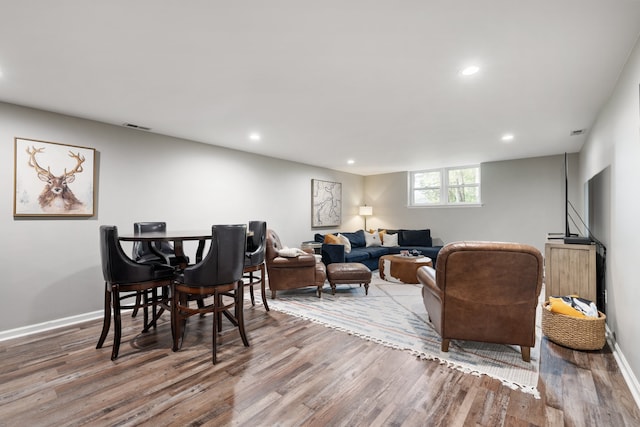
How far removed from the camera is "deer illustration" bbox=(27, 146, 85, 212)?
306 cm

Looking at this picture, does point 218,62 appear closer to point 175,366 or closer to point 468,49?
point 468,49

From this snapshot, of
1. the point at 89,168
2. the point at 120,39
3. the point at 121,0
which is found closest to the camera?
the point at 121,0

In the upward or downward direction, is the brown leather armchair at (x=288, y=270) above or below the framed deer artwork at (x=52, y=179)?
below

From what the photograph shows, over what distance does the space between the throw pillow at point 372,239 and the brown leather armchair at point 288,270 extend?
2870mm

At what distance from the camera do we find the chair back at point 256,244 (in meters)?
3.53

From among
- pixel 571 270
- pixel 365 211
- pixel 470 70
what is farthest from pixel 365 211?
pixel 470 70

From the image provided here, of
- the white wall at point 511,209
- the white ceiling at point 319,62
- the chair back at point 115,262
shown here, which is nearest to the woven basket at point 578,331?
the white ceiling at point 319,62

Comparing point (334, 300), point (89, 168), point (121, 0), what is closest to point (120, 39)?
point (121, 0)

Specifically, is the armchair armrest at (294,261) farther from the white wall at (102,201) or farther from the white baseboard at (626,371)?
the white baseboard at (626,371)

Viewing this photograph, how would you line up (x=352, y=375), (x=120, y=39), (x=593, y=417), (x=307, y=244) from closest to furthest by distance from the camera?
(x=593, y=417), (x=120, y=39), (x=352, y=375), (x=307, y=244)

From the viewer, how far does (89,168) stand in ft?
11.1

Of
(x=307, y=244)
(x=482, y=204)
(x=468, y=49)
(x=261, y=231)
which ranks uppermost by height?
(x=468, y=49)

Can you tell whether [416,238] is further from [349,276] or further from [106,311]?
[106,311]

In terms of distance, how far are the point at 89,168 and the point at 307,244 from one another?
11.8 ft
